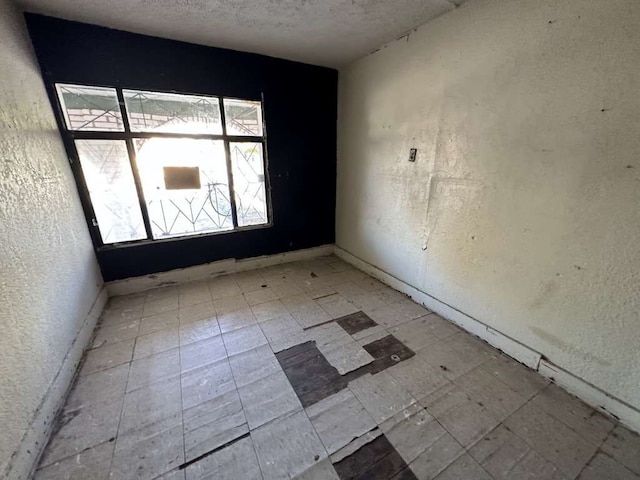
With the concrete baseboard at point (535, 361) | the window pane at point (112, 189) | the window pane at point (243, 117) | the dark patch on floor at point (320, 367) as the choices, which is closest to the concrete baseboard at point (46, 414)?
the window pane at point (112, 189)

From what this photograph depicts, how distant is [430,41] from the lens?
2068 mm

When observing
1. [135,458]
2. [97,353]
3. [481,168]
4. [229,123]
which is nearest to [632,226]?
[481,168]

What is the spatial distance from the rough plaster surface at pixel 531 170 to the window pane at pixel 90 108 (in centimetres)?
267

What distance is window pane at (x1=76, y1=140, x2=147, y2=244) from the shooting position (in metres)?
2.39

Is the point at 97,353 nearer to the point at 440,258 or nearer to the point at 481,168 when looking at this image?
the point at 440,258

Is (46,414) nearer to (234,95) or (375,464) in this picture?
(375,464)

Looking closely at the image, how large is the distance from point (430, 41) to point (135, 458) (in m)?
3.42

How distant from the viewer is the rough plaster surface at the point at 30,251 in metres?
1.21

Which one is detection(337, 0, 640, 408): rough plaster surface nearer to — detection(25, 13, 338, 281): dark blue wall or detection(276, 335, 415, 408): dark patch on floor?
detection(276, 335, 415, 408): dark patch on floor

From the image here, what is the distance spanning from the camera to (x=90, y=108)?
2.29 m

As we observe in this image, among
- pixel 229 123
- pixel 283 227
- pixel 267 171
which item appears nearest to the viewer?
pixel 229 123

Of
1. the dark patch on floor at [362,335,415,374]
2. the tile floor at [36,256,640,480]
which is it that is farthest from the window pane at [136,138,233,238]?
the dark patch on floor at [362,335,415,374]

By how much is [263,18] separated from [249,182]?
1.60 meters

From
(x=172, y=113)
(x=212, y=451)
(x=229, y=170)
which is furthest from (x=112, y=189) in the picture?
(x=212, y=451)
